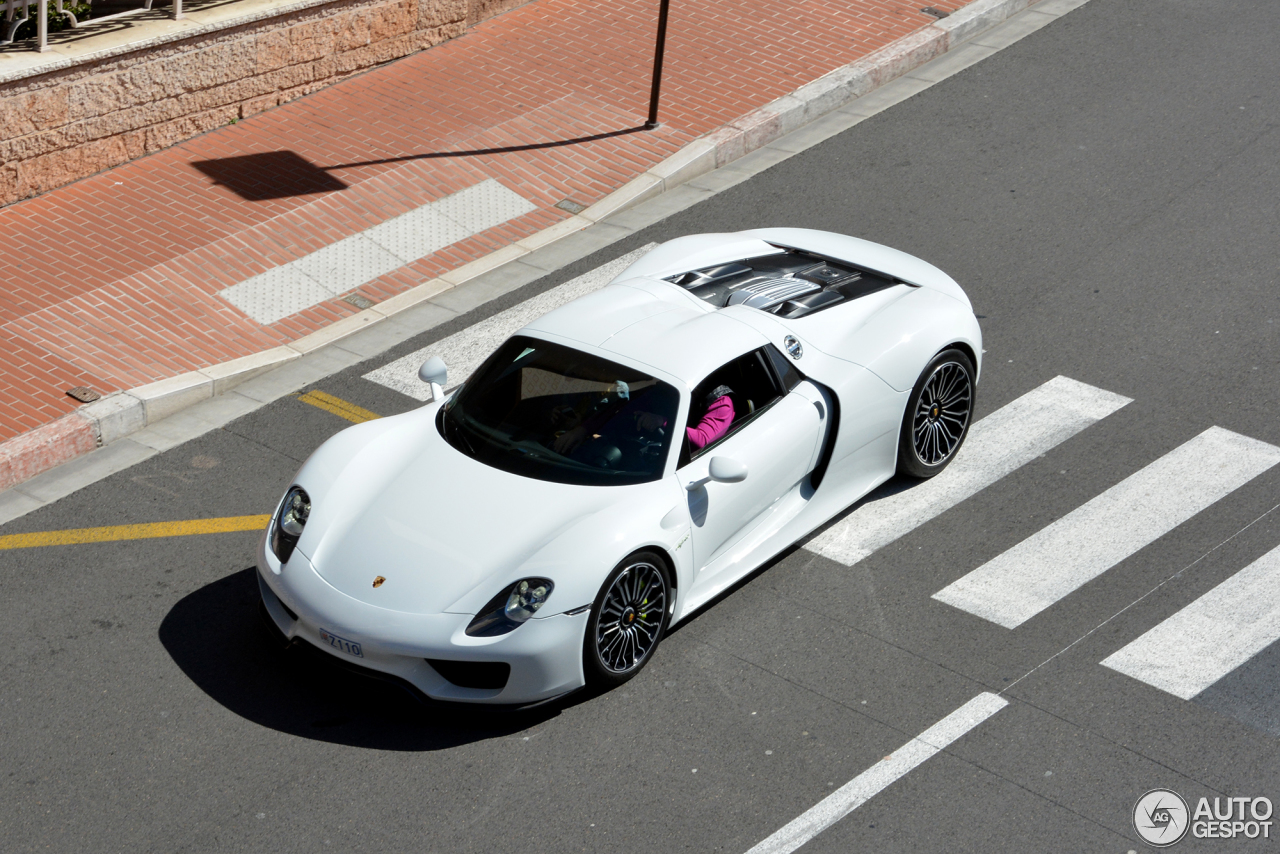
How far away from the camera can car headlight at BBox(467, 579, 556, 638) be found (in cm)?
623

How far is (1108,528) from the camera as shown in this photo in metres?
7.82

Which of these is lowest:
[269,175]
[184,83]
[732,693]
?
[732,693]

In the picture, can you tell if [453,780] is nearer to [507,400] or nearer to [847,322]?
[507,400]

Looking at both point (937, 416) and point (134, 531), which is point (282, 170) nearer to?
point (134, 531)

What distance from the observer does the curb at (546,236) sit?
8867 millimetres

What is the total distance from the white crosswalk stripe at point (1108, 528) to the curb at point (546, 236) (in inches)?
197

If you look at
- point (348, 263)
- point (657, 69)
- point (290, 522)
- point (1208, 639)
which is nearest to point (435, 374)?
point (290, 522)

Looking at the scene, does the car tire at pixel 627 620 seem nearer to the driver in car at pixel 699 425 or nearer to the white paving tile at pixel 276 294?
the driver in car at pixel 699 425

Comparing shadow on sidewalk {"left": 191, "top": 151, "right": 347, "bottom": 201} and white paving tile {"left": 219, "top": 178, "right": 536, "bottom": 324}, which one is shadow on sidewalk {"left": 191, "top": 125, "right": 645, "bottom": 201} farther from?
white paving tile {"left": 219, "top": 178, "right": 536, "bottom": 324}

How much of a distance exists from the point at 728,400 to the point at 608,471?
790 millimetres

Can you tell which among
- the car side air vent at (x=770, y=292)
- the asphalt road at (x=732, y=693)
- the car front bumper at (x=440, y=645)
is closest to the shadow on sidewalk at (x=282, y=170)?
the asphalt road at (x=732, y=693)

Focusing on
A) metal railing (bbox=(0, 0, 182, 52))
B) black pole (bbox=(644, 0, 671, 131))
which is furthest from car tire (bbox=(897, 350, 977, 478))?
metal railing (bbox=(0, 0, 182, 52))

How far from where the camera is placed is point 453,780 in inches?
244

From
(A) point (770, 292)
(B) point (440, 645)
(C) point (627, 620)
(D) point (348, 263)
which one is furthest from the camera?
(D) point (348, 263)
